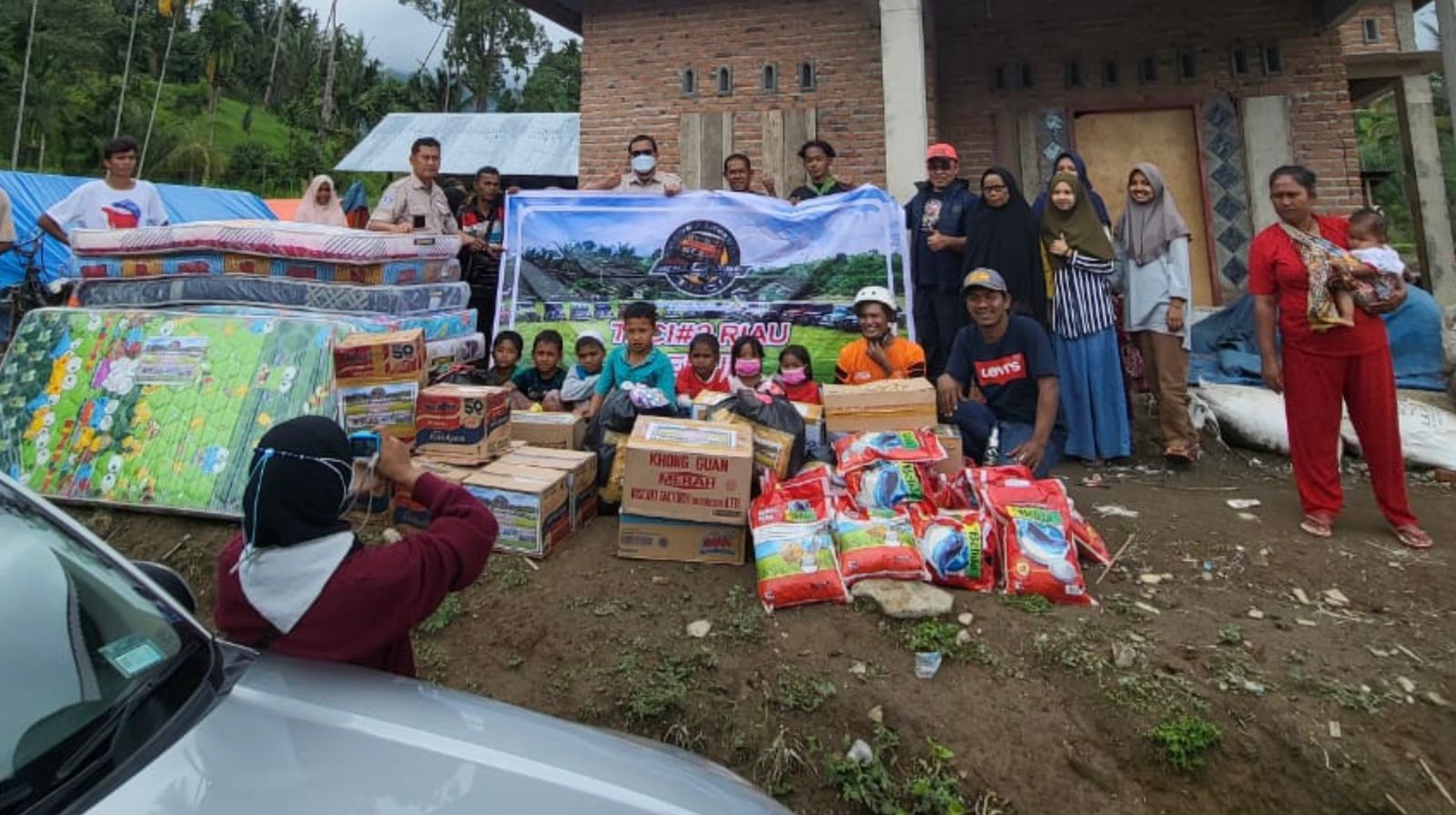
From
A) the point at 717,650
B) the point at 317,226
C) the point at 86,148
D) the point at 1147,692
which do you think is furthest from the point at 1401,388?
the point at 86,148

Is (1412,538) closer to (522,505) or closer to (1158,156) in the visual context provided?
(522,505)

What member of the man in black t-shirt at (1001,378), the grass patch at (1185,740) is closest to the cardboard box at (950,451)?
the man in black t-shirt at (1001,378)

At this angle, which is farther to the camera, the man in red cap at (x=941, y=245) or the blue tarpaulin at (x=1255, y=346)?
the blue tarpaulin at (x=1255, y=346)

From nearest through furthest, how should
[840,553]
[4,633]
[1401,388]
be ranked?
[4,633]
[840,553]
[1401,388]

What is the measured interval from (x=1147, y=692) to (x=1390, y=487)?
6.87 feet

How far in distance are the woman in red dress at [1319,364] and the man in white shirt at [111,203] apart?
22.1 ft

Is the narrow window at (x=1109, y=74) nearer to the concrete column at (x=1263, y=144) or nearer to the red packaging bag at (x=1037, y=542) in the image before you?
the concrete column at (x=1263, y=144)

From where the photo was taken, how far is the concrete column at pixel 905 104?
20.6 feet

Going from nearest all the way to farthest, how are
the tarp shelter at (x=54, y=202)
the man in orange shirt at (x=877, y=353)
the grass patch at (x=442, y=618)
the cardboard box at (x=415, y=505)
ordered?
the grass patch at (x=442, y=618), the cardboard box at (x=415, y=505), the man in orange shirt at (x=877, y=353), the tarp shelter at (x=54, y=202)

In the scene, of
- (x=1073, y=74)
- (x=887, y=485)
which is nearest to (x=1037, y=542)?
(x=887, y=485)

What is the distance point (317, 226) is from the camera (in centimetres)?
441

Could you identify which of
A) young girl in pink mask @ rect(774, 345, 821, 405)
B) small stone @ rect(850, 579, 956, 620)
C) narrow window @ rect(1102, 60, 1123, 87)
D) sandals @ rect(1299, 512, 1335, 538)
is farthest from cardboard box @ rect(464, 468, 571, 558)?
narrow window @ rect(1102, 60, 1123, 87)

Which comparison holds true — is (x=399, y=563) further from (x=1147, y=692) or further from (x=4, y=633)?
(x=1147, y=692)

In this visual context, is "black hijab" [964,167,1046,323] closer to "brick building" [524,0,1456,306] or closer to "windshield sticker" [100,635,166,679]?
"brick building" [524,0,1456,306]
